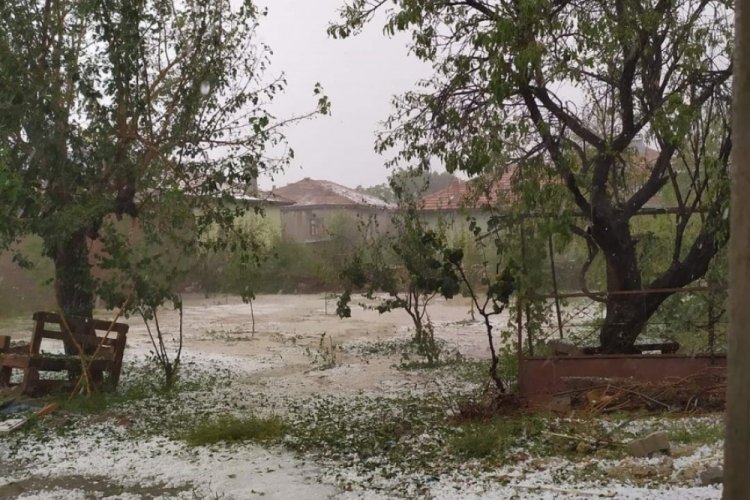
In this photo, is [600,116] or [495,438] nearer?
[495,438]

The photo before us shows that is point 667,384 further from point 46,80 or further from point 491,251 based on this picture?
point 491,251

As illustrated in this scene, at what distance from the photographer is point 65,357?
785 centimetres

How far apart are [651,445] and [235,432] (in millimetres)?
3268

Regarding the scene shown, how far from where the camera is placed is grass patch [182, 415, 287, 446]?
611cm

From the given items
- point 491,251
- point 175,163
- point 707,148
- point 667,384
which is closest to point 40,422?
point 175,163

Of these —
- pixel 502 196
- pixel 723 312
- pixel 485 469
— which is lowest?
pixel 485 469

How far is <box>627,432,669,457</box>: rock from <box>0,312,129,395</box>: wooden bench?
5.44 meters

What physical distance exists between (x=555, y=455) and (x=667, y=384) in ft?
6.12

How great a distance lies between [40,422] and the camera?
22.5ft

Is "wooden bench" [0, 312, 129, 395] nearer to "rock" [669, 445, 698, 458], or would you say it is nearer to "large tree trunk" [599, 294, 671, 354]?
"large tree trunk" [599, 294, 671, 354]

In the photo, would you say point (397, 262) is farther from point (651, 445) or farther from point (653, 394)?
point (651, 445)

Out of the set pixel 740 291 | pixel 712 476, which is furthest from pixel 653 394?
pixel 740 291

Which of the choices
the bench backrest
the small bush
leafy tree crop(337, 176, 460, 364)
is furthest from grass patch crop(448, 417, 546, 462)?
the bench backrest

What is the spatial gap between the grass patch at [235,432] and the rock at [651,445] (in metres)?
2.84
